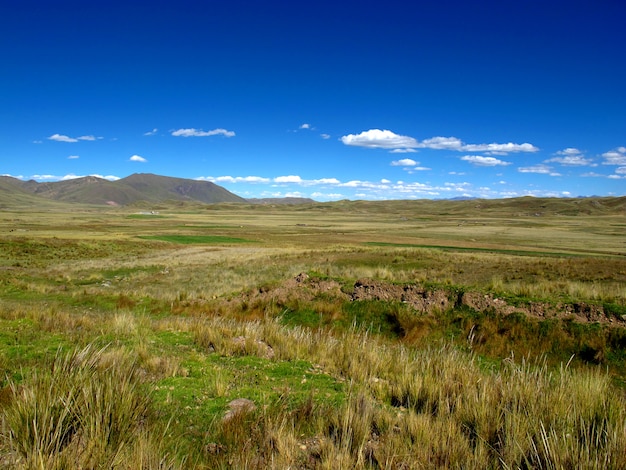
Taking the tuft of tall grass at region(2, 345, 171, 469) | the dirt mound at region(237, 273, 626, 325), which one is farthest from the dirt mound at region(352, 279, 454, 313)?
the tuft of tall grass at region(2, 345, 171, 469)

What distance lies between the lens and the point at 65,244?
45.8 m

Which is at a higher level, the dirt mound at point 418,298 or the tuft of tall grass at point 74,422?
the tuft of tall grass at point 74,422

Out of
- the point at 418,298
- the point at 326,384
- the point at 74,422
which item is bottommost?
the point at 418,298

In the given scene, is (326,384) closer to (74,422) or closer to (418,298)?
(74,422)

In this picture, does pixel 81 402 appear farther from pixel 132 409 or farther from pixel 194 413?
pixel 194 413

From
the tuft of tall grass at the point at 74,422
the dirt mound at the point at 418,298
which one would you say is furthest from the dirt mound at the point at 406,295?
the tuft of tall grass at the point at 74,422

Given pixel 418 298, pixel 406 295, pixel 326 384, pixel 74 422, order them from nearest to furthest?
pixel 74 422, pixel 326 384, pixel 418 298, pixel 406 295

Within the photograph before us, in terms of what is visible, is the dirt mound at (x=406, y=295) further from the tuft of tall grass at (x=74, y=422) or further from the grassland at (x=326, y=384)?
the tuft of tall grass at (x=74, y=422)

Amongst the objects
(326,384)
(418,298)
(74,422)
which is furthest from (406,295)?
(74,422)

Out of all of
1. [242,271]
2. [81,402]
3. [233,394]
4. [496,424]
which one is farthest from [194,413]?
[242,271]

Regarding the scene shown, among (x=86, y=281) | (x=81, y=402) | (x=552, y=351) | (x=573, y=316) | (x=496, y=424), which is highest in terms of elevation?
(x=81, y=402)

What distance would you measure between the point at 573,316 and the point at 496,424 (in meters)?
8.66

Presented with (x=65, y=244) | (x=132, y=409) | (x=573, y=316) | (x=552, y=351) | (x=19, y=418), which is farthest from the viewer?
(x=65, y=244)

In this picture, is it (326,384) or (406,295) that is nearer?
(326,384)
